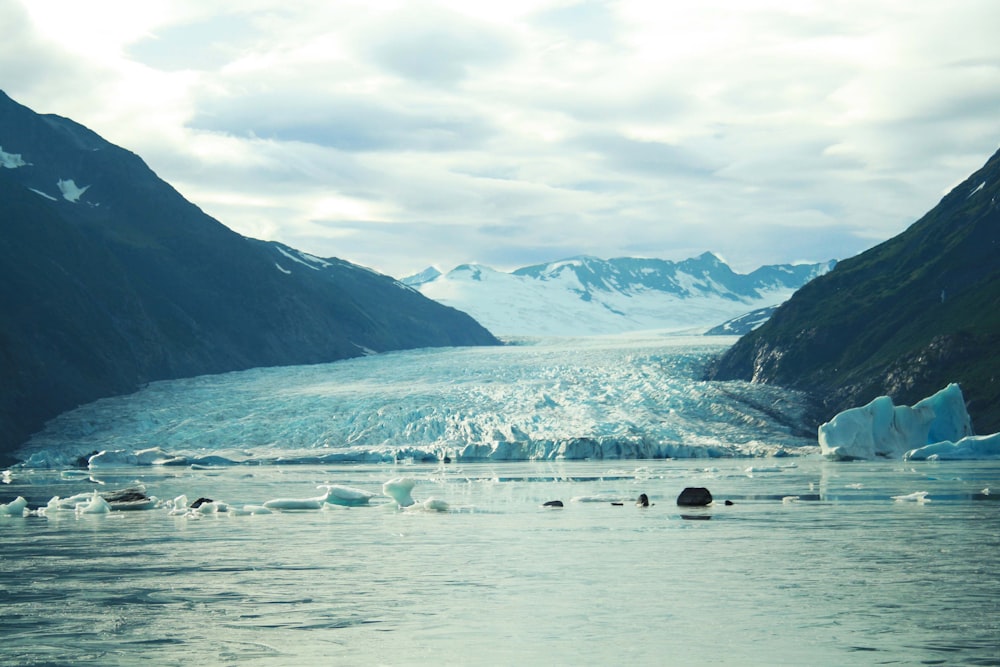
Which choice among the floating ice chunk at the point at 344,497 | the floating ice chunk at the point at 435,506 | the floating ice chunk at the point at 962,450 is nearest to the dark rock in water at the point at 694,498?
the floating ice chunk at the point at 435,506

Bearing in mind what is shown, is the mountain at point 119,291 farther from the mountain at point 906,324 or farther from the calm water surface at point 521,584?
the calm water surface at point 521,584

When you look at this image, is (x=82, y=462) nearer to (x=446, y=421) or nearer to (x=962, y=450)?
(x=446, y=421)

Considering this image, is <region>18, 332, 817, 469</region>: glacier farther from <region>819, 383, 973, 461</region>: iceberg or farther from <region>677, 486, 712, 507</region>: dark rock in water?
<region>677, 486, 712, 507</region>: dark rock in water

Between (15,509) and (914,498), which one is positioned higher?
(15,509)

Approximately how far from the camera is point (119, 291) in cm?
12175

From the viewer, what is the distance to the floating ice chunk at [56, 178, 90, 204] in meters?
148

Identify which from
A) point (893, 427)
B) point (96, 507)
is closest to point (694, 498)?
point (96, 507)

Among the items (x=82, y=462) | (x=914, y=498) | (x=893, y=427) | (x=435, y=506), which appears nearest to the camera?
(x=435, y=506)

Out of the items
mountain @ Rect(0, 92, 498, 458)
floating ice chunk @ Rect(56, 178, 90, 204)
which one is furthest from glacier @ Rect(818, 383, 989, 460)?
floating ice chunk @ Rect(56, 178, 90, 204)

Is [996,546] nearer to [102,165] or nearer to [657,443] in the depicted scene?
[657,443]

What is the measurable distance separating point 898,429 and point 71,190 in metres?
120

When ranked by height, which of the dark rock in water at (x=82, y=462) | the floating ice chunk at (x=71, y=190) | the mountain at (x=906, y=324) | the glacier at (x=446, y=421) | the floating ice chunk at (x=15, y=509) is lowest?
the floating ice chunk at (x=15, y=509)

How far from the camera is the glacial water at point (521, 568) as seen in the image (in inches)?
608

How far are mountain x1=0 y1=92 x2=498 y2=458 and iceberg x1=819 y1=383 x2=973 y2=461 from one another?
197 feet
